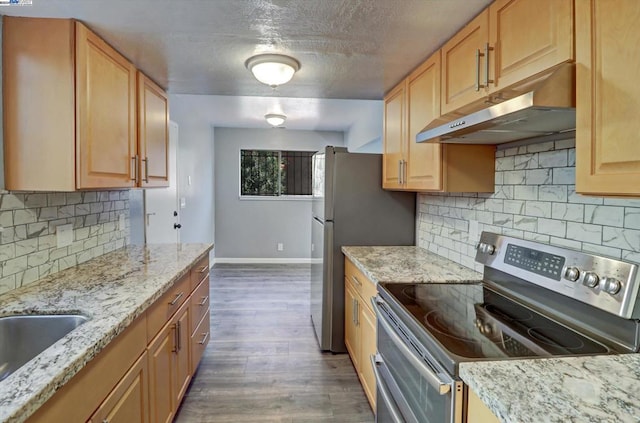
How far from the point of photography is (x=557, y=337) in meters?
1.16

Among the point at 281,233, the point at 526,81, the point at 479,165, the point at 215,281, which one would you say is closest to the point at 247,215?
the point at 281,233

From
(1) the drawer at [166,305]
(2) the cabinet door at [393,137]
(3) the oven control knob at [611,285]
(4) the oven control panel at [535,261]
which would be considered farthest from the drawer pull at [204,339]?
(3) the oven control knob at [611,285]

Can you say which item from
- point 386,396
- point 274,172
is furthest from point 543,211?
point 274,172

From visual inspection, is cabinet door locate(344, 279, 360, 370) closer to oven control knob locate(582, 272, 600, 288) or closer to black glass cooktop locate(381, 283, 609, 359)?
black glass cooktop locate(381, 283, 609, 359)

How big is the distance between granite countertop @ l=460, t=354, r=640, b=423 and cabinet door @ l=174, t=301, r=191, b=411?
154 centimetres

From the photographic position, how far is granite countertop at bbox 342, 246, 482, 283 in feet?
6.03

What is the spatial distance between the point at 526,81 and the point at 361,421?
6.28ft

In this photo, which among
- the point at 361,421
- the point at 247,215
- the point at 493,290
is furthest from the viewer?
the point at 247,215

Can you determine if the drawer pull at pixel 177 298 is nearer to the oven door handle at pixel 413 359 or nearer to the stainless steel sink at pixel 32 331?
the stainless steel sink at pixel 32 331

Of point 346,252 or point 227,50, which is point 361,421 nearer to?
point 346,252

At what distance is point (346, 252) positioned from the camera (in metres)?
2.57

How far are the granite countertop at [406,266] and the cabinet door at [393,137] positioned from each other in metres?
0.48

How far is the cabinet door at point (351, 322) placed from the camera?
2.40 meters

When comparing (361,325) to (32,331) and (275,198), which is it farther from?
(275,198)
